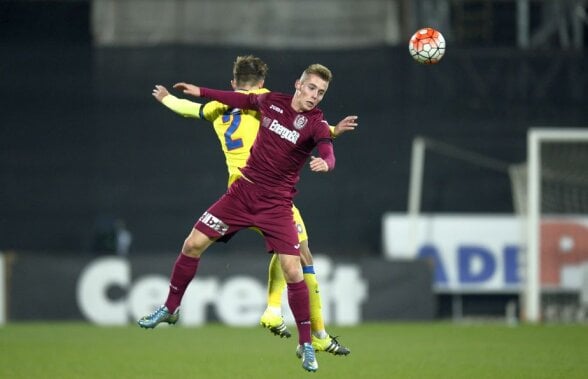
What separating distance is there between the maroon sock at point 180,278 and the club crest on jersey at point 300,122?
1.17 m

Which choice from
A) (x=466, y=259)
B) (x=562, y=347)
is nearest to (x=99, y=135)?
(x=466, y=259)

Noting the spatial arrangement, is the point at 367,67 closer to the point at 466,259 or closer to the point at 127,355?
the point at 466,259

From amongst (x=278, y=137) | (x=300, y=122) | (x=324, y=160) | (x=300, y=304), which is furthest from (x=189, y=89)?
(x=300, y=304)

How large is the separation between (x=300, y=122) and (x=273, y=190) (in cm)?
51

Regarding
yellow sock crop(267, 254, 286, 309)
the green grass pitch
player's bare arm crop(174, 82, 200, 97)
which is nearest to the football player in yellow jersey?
yellow sock crop(267, 254, 286, 309)

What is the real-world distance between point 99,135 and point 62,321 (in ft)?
8.37

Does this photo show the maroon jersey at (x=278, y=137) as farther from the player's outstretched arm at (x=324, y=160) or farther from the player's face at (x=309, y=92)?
the player's outstretched arm at (x=324, y=160)

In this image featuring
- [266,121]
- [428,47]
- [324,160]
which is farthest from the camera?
[428,47]

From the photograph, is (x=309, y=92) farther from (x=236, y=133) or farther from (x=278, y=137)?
(x=236, y=133)

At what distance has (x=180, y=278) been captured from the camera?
27.5 feet

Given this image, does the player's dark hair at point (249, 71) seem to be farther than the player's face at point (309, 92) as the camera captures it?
Yes

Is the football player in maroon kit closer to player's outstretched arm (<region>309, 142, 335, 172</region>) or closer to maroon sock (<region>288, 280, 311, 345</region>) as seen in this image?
maroon sock (<region>288, 280, 311, 345</region>)

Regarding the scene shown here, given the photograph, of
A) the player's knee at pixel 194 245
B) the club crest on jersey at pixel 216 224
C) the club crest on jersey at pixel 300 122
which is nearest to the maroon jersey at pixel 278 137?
Result: the club crest on jersey at pixel 300 122

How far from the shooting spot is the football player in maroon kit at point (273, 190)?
811cm
